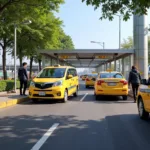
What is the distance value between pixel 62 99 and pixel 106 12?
18.8 ft

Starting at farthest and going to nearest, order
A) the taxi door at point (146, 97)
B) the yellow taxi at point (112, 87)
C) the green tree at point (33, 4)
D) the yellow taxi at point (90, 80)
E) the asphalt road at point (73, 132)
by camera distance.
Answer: the yellow taxi at point (90, 80)
the green tree at point (33, 4)
the yellow taxi at point (112, 87)
the taxi door at point (146, 97)
the asphalt road at point (73, 132)

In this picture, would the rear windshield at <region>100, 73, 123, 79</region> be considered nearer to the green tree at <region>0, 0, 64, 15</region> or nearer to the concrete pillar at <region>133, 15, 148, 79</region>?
the green tree at <region>0, 0, 64, 15</region>

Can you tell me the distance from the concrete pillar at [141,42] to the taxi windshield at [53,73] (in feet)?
39.0

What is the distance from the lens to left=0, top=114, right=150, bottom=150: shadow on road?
21.0 ft

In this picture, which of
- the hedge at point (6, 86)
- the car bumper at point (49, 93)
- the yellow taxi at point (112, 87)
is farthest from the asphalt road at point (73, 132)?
the hedge at point (6, 86)

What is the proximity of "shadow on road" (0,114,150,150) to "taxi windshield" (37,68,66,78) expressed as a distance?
5.99m

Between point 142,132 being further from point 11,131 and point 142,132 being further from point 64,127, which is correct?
point 11,131

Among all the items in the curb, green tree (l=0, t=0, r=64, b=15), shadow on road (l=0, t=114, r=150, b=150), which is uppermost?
green tree (l=0, t=0, r=64, b=15)

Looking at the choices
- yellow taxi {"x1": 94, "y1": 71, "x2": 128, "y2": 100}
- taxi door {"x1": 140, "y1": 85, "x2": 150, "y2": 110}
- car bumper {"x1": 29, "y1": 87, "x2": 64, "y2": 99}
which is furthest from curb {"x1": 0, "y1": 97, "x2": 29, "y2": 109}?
taxi door {"x1": 140, "y1": 85, "x2": 150, "y2": 110}

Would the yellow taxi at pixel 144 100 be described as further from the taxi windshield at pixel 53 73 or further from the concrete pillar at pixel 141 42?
the concrete pillar at pixel 141 42

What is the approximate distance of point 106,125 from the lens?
28.9ft

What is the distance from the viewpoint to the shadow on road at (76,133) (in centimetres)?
640

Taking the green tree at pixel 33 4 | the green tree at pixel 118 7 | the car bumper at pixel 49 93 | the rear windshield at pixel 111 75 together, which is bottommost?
the car bumper at pixel 49 93

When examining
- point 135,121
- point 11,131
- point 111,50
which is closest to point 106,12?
point 135,121
